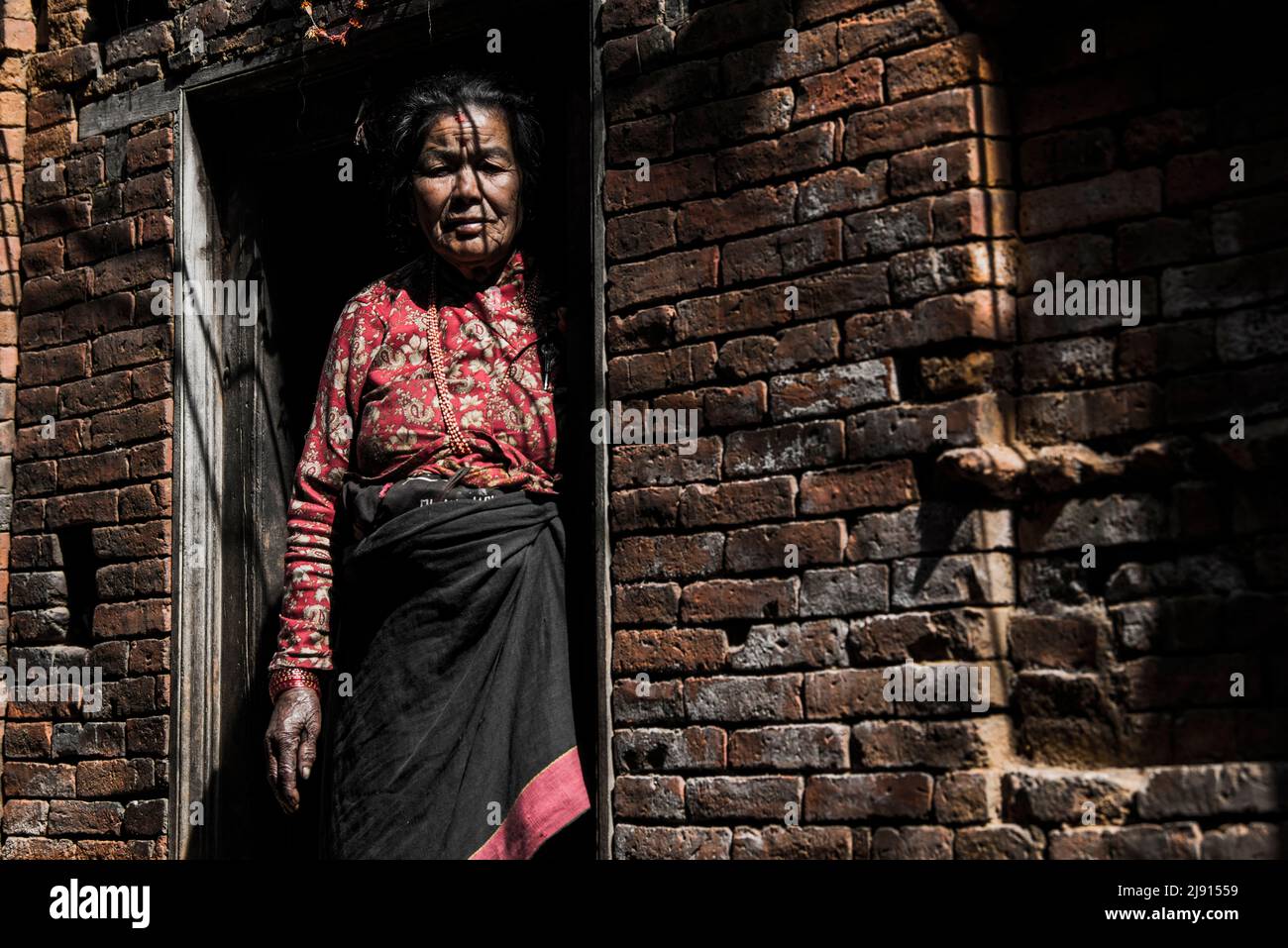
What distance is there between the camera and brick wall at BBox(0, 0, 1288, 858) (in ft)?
10.6

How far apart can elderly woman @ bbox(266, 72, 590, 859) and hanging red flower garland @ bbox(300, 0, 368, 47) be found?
0.28m

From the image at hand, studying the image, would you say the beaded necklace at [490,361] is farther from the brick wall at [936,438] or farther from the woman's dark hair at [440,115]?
the brick wall at [936,438]

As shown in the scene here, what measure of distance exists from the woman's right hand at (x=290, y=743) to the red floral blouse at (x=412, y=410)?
0.34 feet

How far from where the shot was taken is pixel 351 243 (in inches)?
213

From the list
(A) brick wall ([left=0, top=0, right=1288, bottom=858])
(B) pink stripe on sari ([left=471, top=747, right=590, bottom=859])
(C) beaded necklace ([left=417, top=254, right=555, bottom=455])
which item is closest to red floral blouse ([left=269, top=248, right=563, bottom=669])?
(C) beaded necklace ([left=417, top=254, right=555, bottom=455])

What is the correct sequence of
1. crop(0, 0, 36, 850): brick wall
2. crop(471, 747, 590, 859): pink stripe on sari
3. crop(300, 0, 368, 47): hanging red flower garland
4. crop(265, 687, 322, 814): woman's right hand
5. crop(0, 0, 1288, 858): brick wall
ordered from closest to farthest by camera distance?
1. crop(0, 0, 1288, 858): brick wall
2. crop(471, 747, 590, 859): pink stripe on sari
3. crop(265, 687, 322, 814): woman's right hand
4. crop(300, 0, 368, 47): hanging red flower garland
5. crop(0, 0, 36, 850): brick wall

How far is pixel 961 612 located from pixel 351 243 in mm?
2814

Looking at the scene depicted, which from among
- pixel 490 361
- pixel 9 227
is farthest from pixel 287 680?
pixel 9 227

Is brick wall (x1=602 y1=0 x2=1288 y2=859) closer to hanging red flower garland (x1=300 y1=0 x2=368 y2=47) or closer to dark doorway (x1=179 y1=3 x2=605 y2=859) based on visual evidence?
dark doorway (x1=179 y1=3 x2=605 y2=859)

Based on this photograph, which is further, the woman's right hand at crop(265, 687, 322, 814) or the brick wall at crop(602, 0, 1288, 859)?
the woman's right hand at crop(265, 687, 322, 814)

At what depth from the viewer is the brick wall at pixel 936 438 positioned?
128 inches

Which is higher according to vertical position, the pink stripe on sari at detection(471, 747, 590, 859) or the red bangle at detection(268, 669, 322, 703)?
the red bangle at detection(268, 669, 322, 703)

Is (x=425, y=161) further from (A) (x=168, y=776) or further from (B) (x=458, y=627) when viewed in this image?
(A) (x=168, y=776)

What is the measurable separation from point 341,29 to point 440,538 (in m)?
1.58
